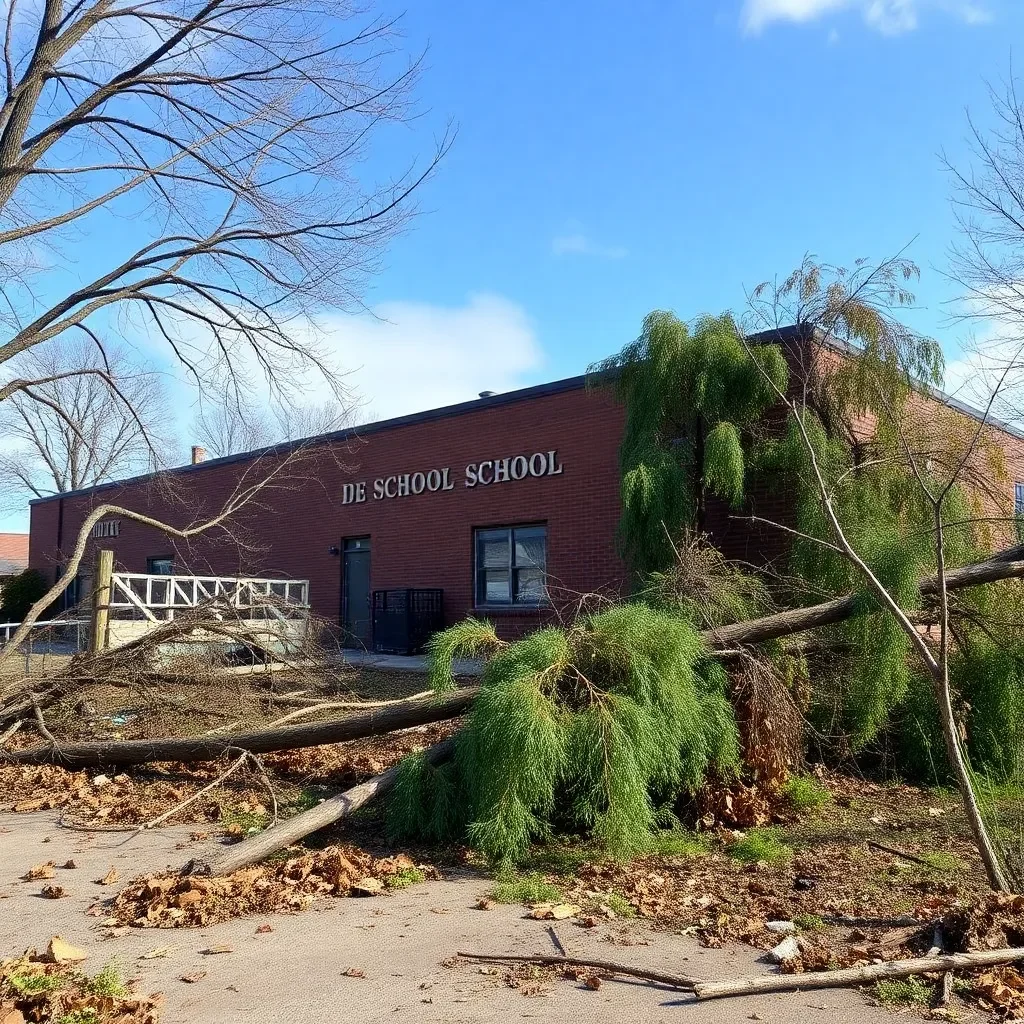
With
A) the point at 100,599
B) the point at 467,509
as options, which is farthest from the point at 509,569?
the point at 100,599

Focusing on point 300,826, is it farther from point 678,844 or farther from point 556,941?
point 678,844

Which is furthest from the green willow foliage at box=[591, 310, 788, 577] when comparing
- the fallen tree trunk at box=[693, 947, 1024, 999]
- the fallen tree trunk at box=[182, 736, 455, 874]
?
the fallen tree trunk at box=[693, 947, 1024, 999]

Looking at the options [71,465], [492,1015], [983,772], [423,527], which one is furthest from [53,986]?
[71,465]

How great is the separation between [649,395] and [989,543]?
4.40 metres

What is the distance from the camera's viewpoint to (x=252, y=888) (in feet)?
19.4

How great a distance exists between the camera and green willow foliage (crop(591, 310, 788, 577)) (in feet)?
39.3

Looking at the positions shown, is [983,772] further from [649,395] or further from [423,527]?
[423,527]

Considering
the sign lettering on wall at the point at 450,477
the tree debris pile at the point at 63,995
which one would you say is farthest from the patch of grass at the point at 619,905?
the sign lettering on wall at the point at 450,477

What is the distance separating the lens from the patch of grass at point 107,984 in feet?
14.1

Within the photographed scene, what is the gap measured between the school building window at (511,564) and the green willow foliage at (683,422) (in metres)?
4.84

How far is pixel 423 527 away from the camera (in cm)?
1984

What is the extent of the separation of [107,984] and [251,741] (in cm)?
450

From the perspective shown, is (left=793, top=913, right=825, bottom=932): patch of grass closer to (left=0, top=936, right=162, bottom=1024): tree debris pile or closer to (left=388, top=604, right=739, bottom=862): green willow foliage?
(left=388, top=604, right=739, bottom=862): green willow foliage

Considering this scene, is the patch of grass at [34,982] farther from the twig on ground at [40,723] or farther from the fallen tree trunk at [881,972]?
the twig on ground at [40,723]
